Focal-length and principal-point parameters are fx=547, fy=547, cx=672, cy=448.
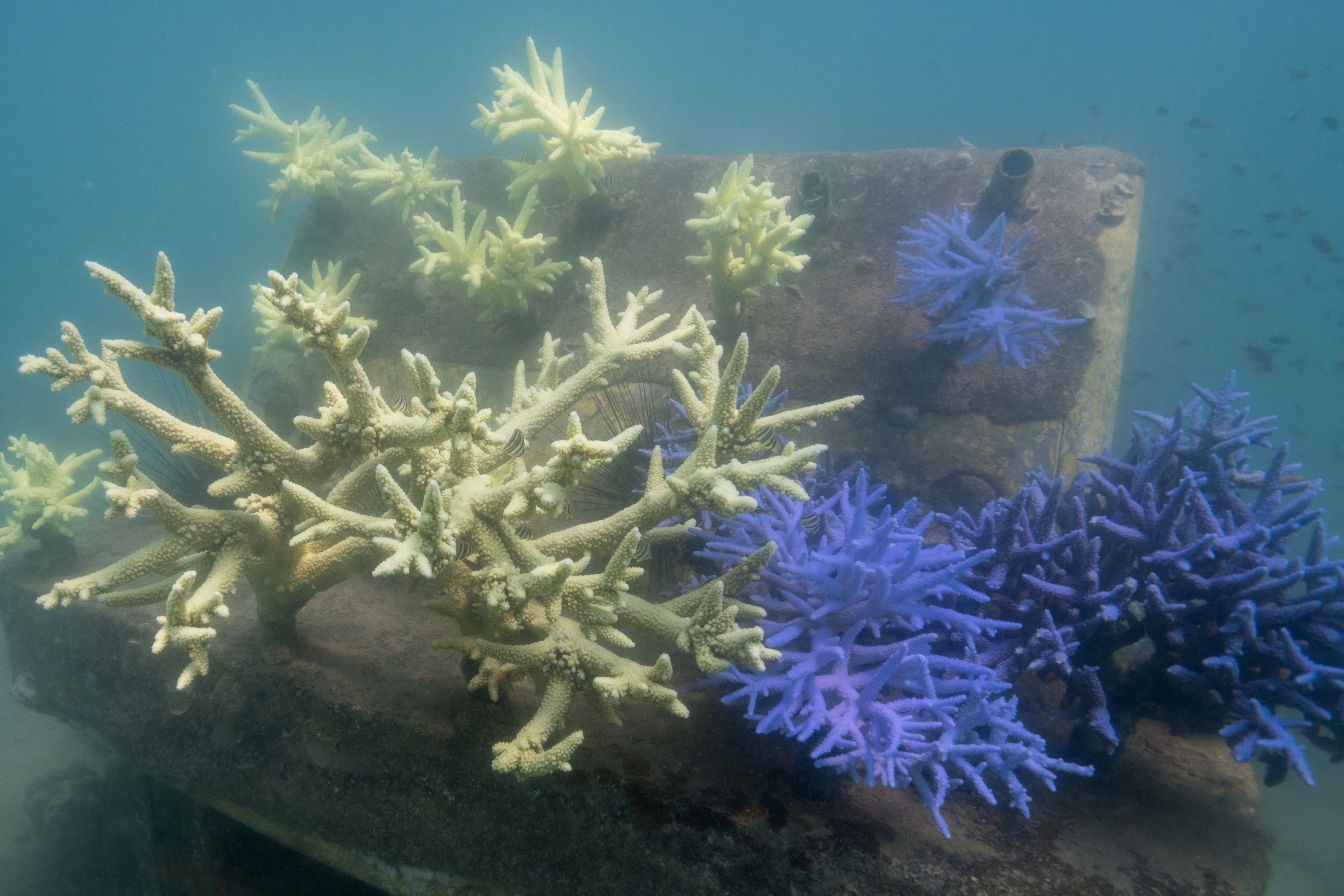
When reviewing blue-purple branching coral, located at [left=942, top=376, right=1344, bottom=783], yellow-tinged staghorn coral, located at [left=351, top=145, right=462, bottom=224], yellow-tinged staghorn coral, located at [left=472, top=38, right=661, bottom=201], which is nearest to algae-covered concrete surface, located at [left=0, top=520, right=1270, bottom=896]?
blue-purple branching coral, located at [left=942, top=376, right=1344, bottom=783]

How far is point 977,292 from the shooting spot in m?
3.68

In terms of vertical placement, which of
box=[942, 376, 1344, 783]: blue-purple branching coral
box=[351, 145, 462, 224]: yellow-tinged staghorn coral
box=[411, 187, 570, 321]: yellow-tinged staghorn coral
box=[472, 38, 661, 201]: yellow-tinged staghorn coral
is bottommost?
box=[942, 376, 1344, 783]: blue-purple branching coral

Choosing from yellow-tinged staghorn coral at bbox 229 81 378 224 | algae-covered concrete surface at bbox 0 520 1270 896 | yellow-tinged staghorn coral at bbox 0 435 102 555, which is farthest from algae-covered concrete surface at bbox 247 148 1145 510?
algae-covered concrete surface at bbox 0 520 1270 896

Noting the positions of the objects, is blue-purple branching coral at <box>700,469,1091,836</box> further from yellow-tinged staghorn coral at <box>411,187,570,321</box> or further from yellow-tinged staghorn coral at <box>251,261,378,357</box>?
yellow-tinged staghorn coral at <box>251,261,378,357</box>

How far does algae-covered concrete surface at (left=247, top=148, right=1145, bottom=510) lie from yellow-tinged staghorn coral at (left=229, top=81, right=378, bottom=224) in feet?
1.97

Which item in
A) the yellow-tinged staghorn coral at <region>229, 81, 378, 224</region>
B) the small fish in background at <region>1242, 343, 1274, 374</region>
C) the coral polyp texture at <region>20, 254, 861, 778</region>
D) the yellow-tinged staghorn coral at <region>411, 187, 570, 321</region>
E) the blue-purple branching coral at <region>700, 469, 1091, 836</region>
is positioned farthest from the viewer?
the small fish in background at <region>1242, 343, 1274, 374</region>

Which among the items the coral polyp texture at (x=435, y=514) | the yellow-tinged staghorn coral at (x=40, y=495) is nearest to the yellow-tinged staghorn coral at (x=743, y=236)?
the coral polyp texture at (x=435, y=514)

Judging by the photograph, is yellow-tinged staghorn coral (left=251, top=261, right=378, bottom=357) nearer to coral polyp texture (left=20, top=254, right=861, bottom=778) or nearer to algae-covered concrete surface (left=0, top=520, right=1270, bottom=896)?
coral polyp texture (left=20, top=254, right=861, bottom=778)

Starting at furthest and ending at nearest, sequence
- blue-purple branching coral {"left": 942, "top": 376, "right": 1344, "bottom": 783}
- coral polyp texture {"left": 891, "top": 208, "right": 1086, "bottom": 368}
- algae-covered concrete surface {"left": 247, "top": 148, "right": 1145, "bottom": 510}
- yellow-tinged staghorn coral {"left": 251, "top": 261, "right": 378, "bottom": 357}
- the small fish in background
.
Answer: the small fish in background < yellow-tinged staghorn coral {"left": 251, "top": 261, "right": 378, "bottom": 357} < algae-covered concrete surface {"left": 247, "top": 148, "right": 1145, "bottom": 510} < coral polyp texture {"left": 891, "top": 208, "right": 1086, "bottom": 368} < blue-purple branching coral {"left": 942, "top": 376, "right": 1344, "bottom": 783}

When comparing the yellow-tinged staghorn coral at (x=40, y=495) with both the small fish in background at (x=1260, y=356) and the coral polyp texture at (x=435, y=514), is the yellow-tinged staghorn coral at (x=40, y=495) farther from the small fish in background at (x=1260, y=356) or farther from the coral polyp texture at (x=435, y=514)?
the small fish in background at (x=1260, y=356)

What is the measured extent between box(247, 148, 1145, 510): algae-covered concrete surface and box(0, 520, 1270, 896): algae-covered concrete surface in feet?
6.17

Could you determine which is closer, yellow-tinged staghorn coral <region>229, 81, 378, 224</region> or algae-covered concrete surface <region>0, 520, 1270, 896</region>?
algae-covered concrete surface <region>0, 520, 1270, 896</region>

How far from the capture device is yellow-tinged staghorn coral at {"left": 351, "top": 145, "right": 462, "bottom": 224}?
5121 millimetres

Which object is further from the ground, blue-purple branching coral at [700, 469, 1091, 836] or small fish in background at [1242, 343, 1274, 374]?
small fish in background at [1242, 343, 1274, 374]
